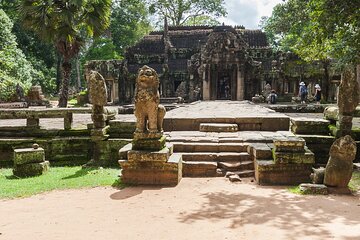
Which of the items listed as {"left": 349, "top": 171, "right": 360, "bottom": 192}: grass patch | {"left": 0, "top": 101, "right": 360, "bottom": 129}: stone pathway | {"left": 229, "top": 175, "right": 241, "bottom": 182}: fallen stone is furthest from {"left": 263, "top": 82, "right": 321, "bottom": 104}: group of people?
{"left": 229, "top": 175, "right": 241, "bottom": 182}: fallen stone

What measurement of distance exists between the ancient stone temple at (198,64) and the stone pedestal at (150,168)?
2021cm

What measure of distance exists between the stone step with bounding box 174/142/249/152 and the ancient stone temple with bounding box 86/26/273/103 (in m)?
18.6

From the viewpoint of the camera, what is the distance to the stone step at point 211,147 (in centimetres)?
830

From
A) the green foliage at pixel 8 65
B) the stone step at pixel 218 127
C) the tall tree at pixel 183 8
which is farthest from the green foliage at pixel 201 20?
the stone step at pixel 218 127

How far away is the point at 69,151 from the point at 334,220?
7469mm

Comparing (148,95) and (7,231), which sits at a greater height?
(148,95)

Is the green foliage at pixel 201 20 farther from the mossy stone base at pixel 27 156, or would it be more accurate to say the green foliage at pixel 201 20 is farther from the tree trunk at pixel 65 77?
the mossy stone base at pixel 27 156

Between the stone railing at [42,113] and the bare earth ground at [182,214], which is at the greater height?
the stone railing at [42,113]

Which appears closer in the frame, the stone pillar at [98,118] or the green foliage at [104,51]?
the stone pillar at [98,118]

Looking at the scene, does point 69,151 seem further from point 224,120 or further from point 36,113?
point 224,120

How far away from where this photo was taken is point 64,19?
15.5 meters

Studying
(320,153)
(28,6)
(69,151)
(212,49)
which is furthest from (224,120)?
(212,49)

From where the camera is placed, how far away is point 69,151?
31.9ft

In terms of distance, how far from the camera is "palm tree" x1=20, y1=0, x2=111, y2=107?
50.8ft
